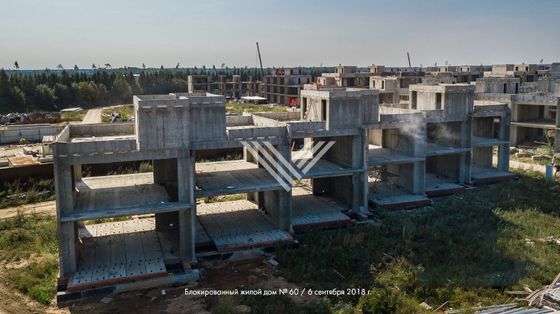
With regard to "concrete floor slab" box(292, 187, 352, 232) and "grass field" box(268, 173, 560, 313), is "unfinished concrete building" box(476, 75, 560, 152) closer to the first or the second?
"grass field" box(268, 173, 560, 313)

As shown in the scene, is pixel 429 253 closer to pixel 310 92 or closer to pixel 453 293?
pixel 453 293

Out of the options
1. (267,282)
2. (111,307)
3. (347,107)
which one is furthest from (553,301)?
(111,307)

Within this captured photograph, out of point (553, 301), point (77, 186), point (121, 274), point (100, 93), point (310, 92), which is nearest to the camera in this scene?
point (553, 301)

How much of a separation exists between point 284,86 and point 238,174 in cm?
6941

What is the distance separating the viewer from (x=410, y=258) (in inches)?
846

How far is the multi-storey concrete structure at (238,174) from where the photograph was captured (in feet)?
67.1

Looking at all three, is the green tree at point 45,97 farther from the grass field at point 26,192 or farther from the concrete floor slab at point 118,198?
the concrete floor slab at point 118,198

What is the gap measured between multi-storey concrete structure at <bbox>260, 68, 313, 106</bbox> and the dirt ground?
221ft

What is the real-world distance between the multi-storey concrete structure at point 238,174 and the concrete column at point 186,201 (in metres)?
0.04

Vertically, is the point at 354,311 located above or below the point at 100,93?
below

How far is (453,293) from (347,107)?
463 inches

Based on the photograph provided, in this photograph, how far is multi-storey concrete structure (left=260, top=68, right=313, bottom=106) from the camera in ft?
300

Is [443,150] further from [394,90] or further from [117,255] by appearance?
[394,90]

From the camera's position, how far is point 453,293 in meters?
18.2
